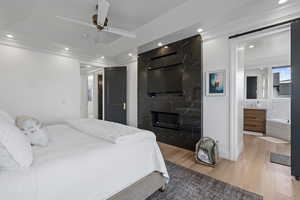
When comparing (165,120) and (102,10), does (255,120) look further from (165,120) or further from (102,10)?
(102,10)

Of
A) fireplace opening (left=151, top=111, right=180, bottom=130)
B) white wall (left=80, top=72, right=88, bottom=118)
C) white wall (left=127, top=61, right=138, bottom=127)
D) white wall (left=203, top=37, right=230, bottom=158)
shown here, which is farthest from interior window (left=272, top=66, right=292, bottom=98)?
white wall (left=80, top=72, right=88, bottom=118)

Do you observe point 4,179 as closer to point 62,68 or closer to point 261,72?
point 62,68

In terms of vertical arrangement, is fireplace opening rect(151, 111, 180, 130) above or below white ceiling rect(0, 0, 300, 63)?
below

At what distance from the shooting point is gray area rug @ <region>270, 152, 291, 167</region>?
250 cm

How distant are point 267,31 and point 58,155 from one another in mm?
3308

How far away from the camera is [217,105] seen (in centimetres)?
286

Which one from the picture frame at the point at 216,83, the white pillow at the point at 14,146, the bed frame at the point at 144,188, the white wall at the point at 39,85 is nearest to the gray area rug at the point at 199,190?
the bed frame at the point at 144,188

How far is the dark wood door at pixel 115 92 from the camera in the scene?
4734 millimetres

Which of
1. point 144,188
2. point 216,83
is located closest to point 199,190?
point 144,188

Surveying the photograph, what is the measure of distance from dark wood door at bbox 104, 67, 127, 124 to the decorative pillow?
318cm

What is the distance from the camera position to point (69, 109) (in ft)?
12.8

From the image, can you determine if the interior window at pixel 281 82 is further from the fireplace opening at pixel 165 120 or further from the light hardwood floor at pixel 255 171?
the fireplace opening at pixel 165 120

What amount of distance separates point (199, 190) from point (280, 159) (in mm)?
2048

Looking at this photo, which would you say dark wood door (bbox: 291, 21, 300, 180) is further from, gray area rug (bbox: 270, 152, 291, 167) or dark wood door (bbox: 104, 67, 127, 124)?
dark wood door (bbox: 104, 67, 127, 124)
